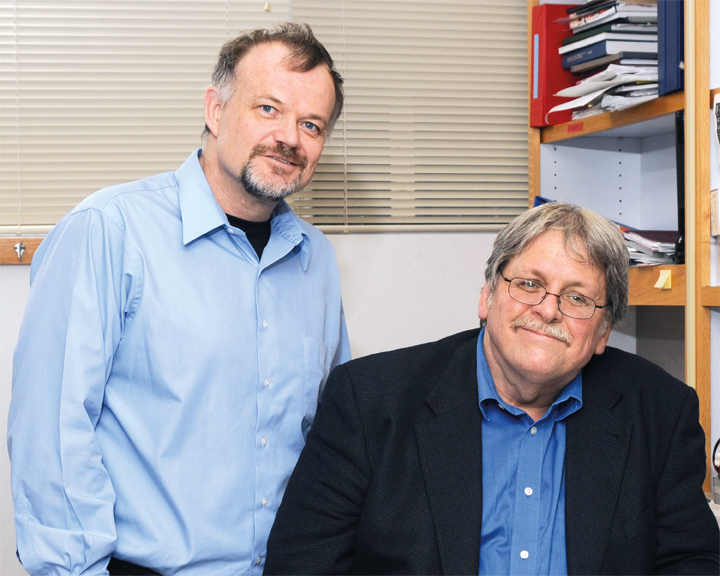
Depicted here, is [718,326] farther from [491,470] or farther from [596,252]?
[491,470]

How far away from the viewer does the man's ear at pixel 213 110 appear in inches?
59.9

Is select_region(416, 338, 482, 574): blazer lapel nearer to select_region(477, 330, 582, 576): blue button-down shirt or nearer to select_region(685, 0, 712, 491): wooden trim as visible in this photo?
select_region(477, 330, 582, 576): blue button-down shirt

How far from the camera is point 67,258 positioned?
1267 mm

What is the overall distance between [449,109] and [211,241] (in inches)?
54.1

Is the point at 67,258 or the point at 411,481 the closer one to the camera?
the point at 67,258

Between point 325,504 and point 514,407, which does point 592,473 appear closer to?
point 514,407

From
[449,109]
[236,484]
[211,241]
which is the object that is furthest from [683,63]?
[236,484]

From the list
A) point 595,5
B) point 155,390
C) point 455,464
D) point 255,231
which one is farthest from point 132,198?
point 595,5

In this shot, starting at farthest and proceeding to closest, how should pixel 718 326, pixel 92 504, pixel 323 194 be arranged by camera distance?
pixel 323 194
pixel 718 326
pixel 92 504

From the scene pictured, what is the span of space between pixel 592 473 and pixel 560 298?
1.20ft

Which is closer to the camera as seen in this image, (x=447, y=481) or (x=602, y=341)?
(x=447, y=481)

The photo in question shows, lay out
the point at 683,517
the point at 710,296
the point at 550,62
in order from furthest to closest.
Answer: the point at 550,62, the point at 710,296, the point at 683,517

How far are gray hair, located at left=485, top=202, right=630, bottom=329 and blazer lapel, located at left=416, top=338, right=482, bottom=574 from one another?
9.3 inches

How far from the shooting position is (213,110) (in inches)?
60.2
